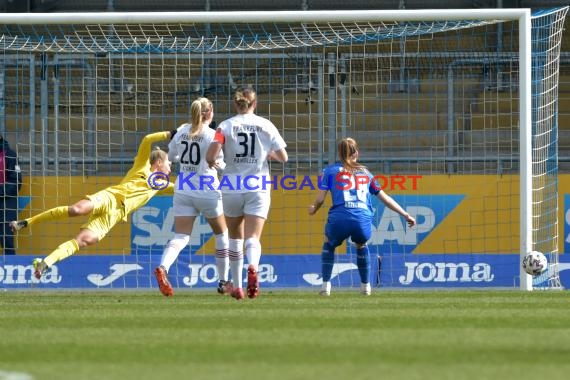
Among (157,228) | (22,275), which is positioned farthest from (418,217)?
(22,275)

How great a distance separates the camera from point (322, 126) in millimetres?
16750

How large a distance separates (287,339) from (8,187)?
9398mm

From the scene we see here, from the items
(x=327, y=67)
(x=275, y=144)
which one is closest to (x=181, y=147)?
(x=275, y=144)

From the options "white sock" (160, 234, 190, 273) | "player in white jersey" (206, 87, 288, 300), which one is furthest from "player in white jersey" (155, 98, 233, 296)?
"player in white jersey" (206, 87, 288, 300)

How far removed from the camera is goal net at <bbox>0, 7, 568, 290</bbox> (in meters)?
15.5

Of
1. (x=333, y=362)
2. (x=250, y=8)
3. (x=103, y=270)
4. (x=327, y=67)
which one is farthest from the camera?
(x=250, y=8)

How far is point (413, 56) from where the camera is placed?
1700 centimetres

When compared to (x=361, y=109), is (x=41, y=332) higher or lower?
lower

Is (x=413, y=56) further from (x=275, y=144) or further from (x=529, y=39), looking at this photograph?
(x=275, y=144)

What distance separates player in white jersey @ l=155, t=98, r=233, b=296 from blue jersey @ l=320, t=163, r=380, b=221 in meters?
1.27

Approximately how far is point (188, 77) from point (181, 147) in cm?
477

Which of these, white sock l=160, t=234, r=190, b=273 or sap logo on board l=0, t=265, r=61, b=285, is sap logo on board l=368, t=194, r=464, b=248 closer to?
sap logo on board l=0, t=265, r=61, b=285

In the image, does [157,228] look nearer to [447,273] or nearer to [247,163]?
[447,273]

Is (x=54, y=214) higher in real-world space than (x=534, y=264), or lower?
higher
